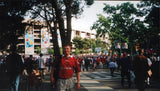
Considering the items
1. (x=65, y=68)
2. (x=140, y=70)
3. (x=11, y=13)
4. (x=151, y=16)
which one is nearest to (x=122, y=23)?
(x=151, y=16)

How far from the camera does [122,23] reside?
36.2m

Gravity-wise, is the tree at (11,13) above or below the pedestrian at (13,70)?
above

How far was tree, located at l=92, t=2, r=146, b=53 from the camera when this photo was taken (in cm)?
3550

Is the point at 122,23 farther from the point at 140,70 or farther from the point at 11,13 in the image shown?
the point at 140,70

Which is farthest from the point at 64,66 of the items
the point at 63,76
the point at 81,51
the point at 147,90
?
the point at 81,51

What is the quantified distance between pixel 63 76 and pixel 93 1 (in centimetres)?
1001

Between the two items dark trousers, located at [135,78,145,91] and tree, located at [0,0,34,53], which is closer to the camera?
dark trousers, located at [135,78,145,91]

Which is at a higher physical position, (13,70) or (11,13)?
(11,13)

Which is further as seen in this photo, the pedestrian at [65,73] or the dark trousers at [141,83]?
the dark trousers at [141,83]

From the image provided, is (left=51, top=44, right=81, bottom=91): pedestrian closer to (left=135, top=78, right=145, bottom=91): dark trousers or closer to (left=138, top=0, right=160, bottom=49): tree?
(left=135, top=78, right=145, bottom=91): dark trousers

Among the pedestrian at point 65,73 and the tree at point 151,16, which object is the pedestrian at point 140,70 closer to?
the pedestrian at point 65,73

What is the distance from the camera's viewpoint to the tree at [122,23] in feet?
116

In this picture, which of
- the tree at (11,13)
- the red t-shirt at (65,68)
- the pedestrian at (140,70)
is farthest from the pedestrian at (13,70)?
the tree at (11,13)

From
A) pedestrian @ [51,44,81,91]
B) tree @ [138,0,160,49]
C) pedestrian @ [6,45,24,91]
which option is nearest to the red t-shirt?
pedestrian @ [51,44,81,91]
